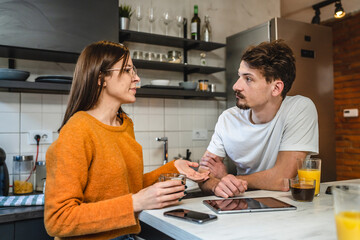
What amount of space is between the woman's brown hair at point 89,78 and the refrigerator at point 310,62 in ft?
6.20

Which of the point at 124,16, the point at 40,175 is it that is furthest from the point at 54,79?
the point at 124,16

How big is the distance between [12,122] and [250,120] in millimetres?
1633

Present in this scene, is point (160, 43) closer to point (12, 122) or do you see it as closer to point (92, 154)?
point (12, 122)

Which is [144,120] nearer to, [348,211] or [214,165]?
[214,165]

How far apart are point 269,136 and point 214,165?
0.33 m

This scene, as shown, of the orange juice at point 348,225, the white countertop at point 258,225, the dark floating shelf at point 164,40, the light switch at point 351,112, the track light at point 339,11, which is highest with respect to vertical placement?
the track light at point 339,11

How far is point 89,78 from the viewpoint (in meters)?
1.19

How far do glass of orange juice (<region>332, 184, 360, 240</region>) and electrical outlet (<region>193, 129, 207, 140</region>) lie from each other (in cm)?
239

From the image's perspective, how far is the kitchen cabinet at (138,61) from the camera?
2037 millimetres

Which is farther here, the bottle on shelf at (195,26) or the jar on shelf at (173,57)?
the bottle on shelf at (195,26)

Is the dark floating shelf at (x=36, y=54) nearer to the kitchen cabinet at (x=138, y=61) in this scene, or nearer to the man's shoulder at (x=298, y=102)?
the kitchen cabinet at (x=138, y=61)

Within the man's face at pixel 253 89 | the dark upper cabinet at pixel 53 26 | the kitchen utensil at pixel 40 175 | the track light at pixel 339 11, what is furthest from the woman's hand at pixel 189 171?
the track light at pixel 339 11

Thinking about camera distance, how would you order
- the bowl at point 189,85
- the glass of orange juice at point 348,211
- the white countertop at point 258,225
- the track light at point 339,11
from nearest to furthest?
the glass of orange juice at point 348,211, the white countertop at point 258,225, the bowl at point 189,85, the track light at point 339,11

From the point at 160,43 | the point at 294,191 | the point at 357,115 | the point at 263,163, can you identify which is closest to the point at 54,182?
the point at 294,191
